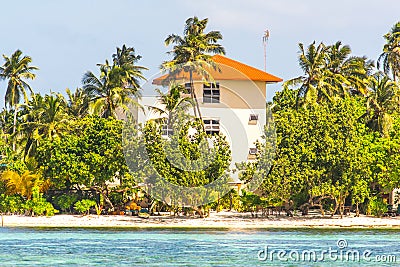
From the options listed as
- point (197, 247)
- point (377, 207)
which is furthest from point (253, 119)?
point (197, 247)

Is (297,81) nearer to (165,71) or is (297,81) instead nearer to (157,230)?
(165,71)

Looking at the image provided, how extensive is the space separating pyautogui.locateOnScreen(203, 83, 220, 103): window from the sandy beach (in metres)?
10.2

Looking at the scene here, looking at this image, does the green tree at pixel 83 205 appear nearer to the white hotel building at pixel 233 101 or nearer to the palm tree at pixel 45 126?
the palm tree at pixel 45 126

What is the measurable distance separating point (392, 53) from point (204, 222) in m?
21.3

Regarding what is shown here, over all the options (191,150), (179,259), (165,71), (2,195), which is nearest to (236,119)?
(165,71)

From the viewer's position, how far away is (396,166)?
132 ft

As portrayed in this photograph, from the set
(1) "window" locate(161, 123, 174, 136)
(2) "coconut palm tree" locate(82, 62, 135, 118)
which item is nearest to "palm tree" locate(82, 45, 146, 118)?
(2) "coconut palm tree" locate(82, 62, 135, 118)

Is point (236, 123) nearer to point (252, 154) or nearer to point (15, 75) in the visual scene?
point (252, 154)

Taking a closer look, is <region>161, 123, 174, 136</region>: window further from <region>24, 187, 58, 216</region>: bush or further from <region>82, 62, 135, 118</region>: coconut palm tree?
<region>24, 187, 58, 216</region>: bush

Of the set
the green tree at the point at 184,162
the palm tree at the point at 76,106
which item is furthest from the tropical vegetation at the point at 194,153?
the palm tree at the point at 76,106

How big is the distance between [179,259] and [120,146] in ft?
40.6

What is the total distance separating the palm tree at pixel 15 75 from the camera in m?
58.7

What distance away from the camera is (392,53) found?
53.7 metres

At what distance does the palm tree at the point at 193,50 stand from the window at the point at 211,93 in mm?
3165
